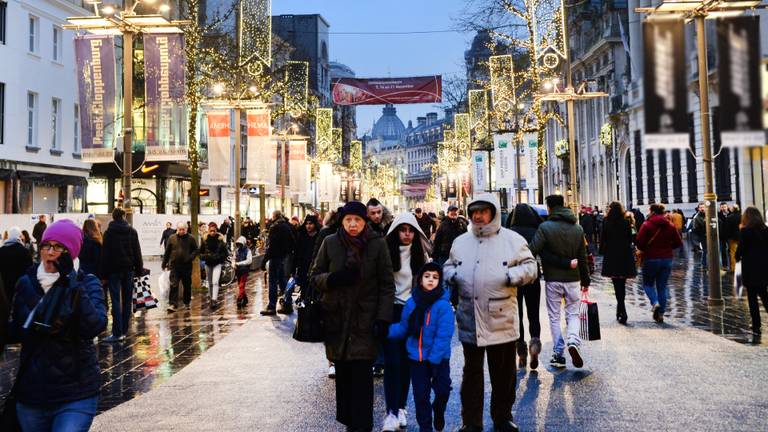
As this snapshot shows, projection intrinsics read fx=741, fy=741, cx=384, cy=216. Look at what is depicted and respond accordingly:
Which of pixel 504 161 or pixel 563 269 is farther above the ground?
pixel 504 161

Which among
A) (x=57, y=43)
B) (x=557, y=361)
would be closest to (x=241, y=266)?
(x=557, y=361)

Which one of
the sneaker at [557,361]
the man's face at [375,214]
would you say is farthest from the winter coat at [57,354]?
the sneaker at [557,361]

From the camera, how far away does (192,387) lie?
7977mm

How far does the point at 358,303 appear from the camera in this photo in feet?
19.0

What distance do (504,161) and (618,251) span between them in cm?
1677

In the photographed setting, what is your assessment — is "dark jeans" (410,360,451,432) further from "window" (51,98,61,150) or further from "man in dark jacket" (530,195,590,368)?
"window" (51,98,61,150)

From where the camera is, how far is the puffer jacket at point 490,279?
20.0 ft

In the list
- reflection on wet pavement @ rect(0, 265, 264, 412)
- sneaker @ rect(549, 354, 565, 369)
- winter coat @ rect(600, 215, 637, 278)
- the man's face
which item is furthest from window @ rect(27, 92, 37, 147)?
sneaker @ rect(549, 354, 565, 369)

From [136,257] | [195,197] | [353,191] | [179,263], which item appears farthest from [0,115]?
[353,191]

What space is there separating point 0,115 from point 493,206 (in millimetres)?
28872

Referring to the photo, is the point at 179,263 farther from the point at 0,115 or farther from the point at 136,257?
the point at 0,115

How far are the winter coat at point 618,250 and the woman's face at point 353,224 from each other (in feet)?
23.1

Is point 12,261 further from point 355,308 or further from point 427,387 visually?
point 427,387

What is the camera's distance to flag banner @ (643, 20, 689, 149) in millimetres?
3318
